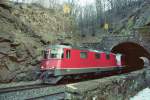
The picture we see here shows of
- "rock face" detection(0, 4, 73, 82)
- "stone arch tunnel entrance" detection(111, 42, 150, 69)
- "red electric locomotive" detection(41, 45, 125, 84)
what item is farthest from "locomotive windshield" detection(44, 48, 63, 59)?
"stone arch tunnel entrance" detection(111, 42, 150, 69)

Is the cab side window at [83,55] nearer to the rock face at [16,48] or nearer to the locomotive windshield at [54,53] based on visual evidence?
the locomotive windshield at [54,53]

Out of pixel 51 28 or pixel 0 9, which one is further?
pixel 51 28

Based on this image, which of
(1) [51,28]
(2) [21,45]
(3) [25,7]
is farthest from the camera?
(1) [51,28]

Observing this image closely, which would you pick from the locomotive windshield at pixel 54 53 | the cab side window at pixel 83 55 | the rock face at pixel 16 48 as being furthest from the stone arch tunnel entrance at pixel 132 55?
the locomotive windshield at pixel 54 53

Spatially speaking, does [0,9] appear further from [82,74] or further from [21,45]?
[82,74]

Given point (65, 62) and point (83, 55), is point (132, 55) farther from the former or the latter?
point (65, 62)

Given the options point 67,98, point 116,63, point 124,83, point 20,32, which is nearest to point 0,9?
point 20,32

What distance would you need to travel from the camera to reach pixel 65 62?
53.6 feet

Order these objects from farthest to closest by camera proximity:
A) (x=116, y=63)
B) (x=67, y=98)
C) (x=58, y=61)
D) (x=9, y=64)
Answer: (x=116, y=63) < (x=9, y=64) < (x=58, y=61) < (x=67, y=98)

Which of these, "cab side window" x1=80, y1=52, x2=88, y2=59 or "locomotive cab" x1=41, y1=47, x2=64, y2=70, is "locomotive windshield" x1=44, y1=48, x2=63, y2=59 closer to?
"locomotive cab" x1=41, y1=47, x2=64, y2=70

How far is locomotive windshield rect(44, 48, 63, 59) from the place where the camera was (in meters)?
16.3

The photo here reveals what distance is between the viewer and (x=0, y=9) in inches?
974

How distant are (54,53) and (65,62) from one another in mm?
1118

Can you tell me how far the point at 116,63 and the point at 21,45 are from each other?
10.3m
